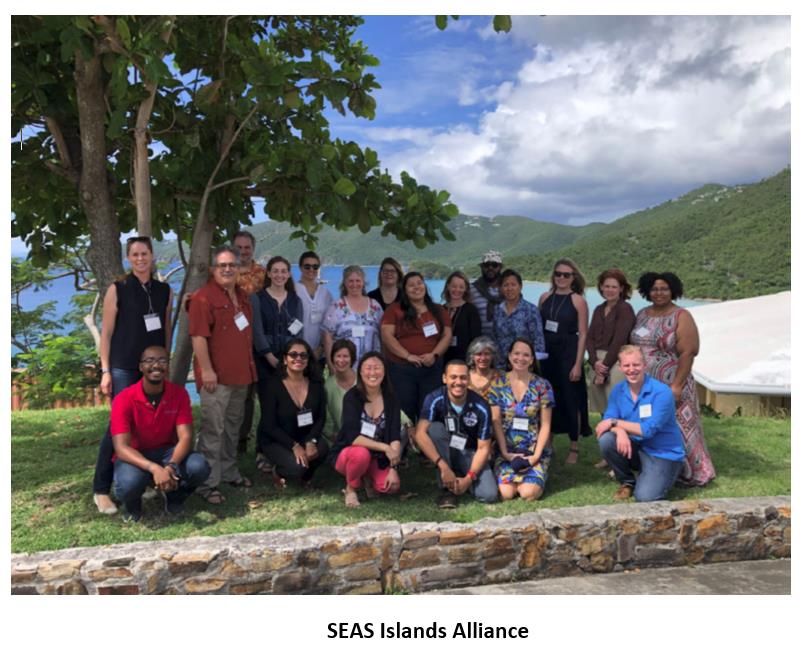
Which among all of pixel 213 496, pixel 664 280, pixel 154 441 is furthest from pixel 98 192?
pixel 664 280

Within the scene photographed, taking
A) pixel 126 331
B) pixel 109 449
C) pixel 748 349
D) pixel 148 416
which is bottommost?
pixel 109 449

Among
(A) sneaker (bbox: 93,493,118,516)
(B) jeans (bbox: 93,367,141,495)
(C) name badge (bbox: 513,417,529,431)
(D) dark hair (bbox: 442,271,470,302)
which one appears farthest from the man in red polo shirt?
(C) name badge (bbox: 513,417,529,431)

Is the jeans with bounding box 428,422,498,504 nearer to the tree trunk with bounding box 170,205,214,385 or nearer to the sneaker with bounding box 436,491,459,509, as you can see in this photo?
the sneaker with bounding box 436,491,459,509

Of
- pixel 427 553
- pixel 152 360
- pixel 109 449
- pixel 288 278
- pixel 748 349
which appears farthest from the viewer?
pixel 748 349

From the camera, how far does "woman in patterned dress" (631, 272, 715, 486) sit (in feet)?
17.1

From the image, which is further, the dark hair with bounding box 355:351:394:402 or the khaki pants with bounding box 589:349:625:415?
the khaki pants with bounding box 589:349:625:415

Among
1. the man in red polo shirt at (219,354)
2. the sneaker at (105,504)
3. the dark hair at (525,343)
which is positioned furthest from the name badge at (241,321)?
the dark hair at (525,343)

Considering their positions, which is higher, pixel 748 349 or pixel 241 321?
pixel 241 321

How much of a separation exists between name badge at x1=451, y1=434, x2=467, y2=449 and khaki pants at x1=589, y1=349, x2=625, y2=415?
1477 mm

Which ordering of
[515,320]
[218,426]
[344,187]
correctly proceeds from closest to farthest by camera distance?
[218,426], [344,187], [515,320]

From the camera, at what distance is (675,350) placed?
526 centimetres

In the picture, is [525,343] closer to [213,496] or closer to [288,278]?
[288,278]

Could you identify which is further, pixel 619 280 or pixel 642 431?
pixel 619 280

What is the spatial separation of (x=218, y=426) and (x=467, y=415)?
6.11 feet
